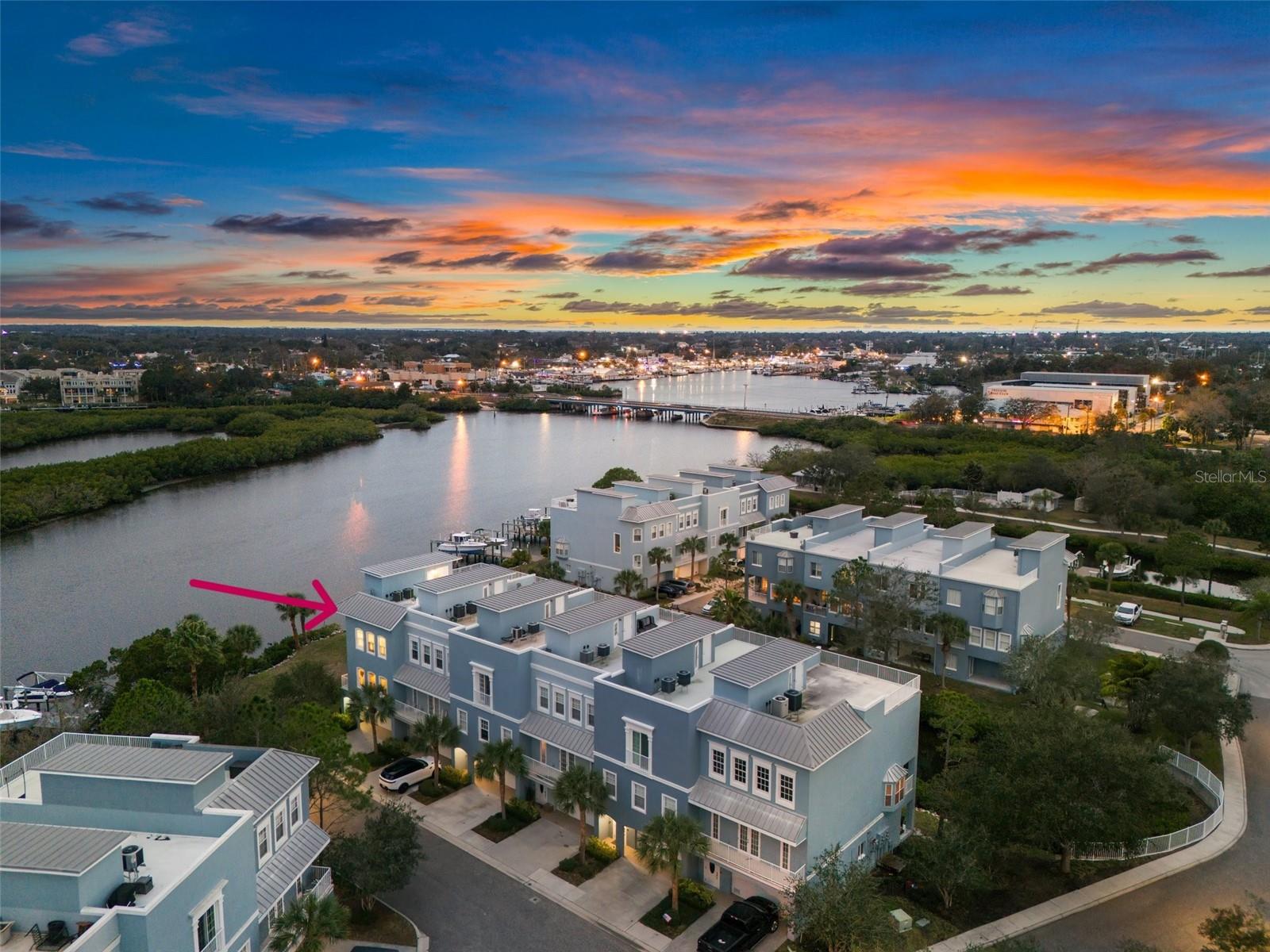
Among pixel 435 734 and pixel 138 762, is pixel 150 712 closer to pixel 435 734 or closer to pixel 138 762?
pixel 435 734

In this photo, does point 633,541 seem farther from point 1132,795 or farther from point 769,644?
point 1132,795

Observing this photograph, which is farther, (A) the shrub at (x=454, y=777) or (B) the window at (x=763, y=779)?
(A) the shrub at (x=454, y=777)

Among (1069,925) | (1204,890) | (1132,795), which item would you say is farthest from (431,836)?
(1204,890)

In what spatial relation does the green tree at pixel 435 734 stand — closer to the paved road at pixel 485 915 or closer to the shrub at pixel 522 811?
the shrub at pixel 522 811

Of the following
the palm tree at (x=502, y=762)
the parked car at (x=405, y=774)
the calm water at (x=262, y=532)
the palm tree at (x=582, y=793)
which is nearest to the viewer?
the palm tree at (x=582, y=793)

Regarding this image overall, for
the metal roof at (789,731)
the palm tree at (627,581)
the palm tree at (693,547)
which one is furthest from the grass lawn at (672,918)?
the palm tree at (693,547)

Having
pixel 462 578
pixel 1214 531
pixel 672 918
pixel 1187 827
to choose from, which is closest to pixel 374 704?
pixel 462 578

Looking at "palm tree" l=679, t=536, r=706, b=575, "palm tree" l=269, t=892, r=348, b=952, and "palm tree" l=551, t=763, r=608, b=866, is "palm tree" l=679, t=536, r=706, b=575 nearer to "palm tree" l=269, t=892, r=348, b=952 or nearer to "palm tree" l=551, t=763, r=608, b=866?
"palm tree" l=551, t=763, r=608, b=866
